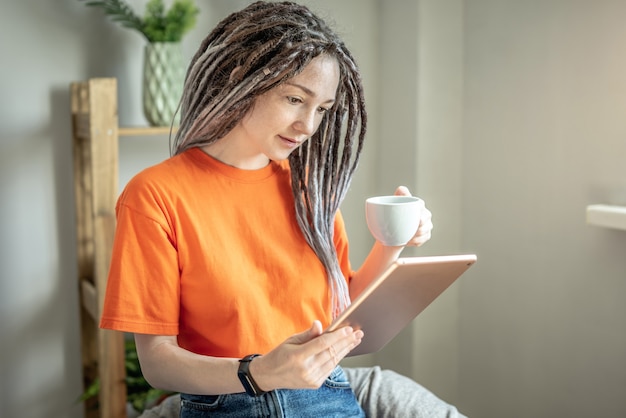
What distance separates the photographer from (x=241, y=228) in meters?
1.31

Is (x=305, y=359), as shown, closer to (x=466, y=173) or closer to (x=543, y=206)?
(x=543, y=206)

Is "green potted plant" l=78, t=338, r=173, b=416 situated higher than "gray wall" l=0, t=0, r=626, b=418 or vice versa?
"gray wall" l=0, t=0, r=626, b=418

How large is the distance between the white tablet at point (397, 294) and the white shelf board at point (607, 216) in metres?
0.68

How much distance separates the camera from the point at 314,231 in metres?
1.37

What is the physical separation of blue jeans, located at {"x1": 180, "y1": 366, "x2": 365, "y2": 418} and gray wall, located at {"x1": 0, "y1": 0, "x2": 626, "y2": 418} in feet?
2.88

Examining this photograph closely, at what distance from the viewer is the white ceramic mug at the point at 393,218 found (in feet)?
3.93

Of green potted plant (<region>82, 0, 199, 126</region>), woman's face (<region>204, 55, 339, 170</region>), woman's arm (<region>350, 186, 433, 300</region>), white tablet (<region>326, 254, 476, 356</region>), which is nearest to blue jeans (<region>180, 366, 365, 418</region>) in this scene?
white tablet (<region>326, 254, 476, 356</region>)

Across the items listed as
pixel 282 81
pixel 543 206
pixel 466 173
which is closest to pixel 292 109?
pixel 282 81

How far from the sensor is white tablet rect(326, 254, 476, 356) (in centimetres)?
103

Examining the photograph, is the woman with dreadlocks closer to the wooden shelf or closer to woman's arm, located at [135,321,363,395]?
woman's arm, located at [135,321,363,395]

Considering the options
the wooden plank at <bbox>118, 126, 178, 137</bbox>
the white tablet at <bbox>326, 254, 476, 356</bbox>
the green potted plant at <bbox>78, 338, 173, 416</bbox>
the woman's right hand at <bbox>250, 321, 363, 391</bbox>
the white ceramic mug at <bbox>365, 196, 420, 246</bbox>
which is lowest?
the green potted plant at <bbox>78, 338, 173, 416</bbox>

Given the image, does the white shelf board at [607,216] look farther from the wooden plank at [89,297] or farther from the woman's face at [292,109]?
the wooden plank at [89,297]

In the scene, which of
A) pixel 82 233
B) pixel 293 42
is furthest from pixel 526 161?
pixel 82 233

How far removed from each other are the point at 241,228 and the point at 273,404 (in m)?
0.32
